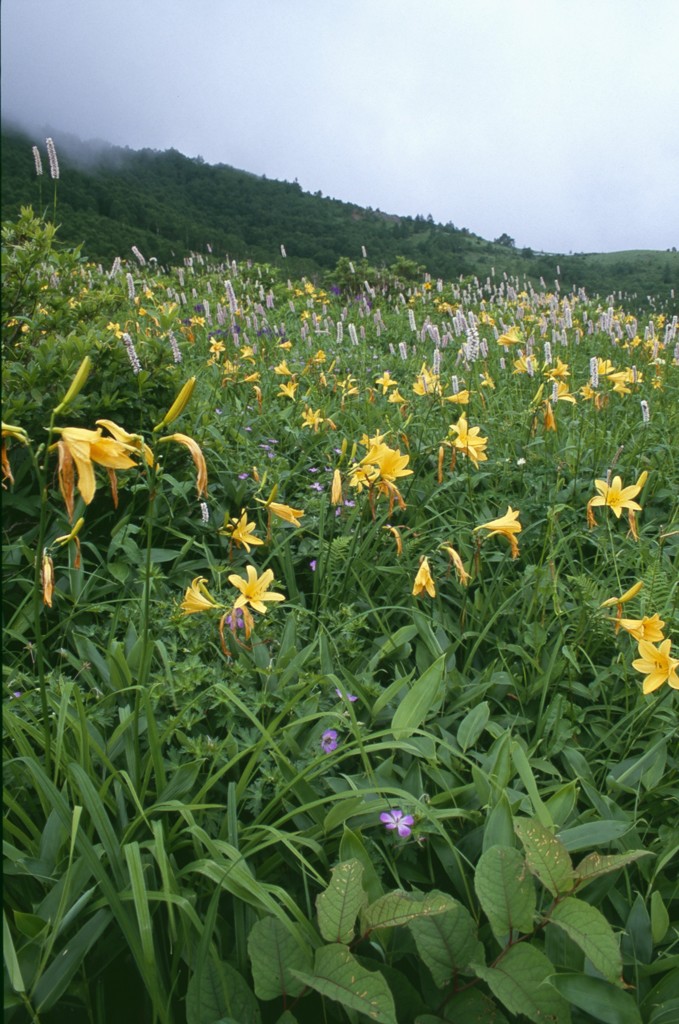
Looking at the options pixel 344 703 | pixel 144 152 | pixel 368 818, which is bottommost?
pixel 368 818

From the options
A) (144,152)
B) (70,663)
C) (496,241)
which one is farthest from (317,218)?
(70,663)

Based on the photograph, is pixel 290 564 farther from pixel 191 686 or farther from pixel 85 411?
pixel 85 411

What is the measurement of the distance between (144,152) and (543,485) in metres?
15.9

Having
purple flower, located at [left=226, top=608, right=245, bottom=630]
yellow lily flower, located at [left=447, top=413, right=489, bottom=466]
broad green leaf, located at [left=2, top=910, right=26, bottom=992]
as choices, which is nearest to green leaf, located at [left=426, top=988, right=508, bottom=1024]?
broad green leaf, located at [left=2, top=910, right=26, bottom=992]

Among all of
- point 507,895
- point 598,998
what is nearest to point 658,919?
point 598,998

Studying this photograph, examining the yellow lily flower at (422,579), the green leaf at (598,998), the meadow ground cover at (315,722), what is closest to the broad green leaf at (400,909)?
the meadow ground cover at (315,722)

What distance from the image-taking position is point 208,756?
133cm

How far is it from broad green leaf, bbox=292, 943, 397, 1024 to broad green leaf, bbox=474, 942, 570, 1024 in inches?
5.9

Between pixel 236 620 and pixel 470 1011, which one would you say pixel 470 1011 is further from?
pixel 236 620

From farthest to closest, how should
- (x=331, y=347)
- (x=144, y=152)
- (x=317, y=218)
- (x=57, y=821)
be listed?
(x=317, y=218), (x=144, y=152), (x=331, y=347), (x=57, y=821)

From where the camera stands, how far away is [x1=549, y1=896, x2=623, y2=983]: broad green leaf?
94 cm

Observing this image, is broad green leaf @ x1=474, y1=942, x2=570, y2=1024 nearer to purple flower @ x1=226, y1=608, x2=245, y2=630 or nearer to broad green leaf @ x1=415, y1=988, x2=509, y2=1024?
broad green leaf @ x1=415, y1=988, x2=509, y2=1024

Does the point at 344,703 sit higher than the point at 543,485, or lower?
lower

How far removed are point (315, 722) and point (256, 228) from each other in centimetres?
1521
